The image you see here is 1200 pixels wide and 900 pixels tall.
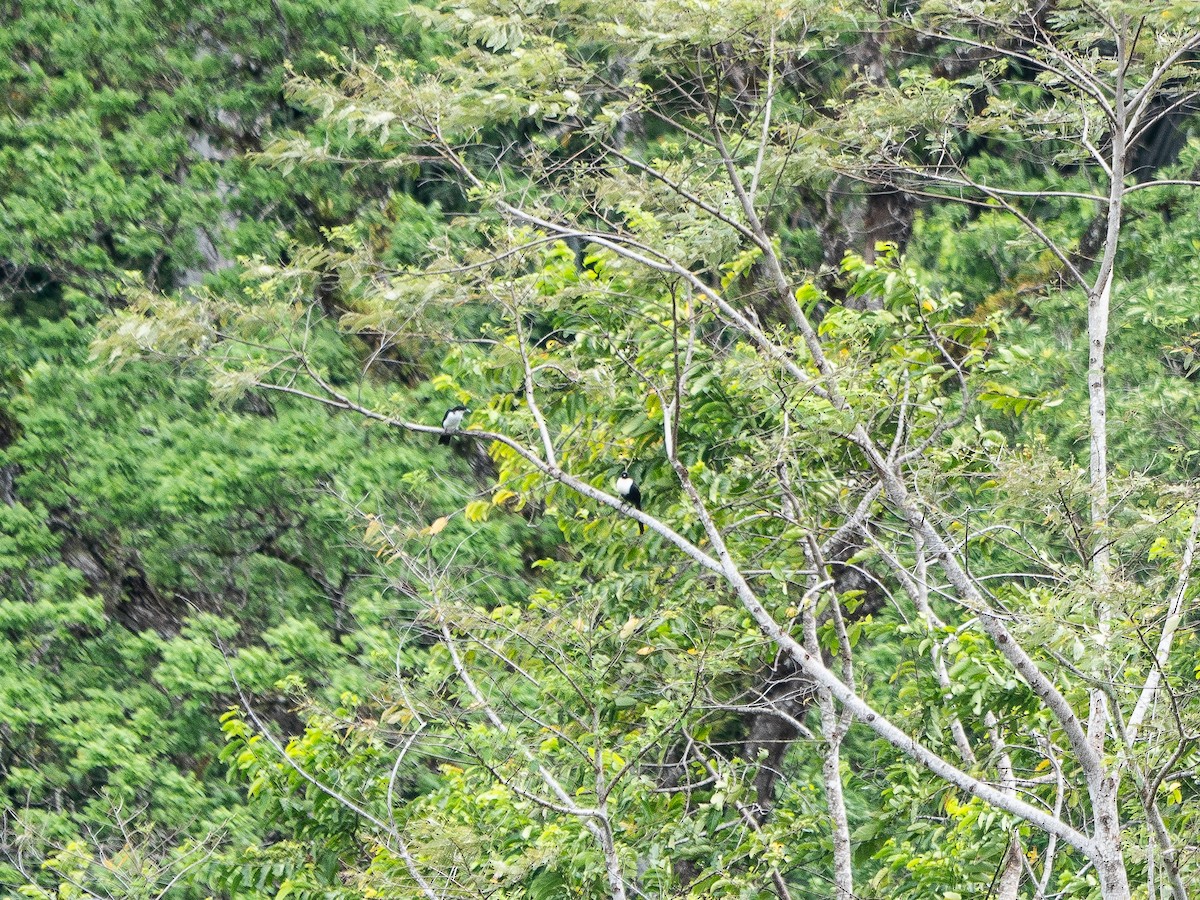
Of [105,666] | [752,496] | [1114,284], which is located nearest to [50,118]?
[105,666]

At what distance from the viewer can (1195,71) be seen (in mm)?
5324

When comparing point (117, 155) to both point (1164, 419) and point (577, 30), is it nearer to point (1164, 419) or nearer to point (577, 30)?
point (577, 30)

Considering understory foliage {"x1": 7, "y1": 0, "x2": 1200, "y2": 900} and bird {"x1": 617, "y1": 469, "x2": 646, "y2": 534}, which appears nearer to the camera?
understory foliage {"x1": 7, "y1": 0, "x2": 1200, "y2": 900}

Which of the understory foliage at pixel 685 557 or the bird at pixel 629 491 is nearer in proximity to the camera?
the understory foliage at pixel 685 557

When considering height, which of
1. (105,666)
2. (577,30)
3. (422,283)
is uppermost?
(577,30)

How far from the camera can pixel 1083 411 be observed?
27.3ft

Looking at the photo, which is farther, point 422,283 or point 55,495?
point 55,495

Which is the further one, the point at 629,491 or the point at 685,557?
the point at 685,557

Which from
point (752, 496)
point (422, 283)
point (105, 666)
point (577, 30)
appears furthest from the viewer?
point (105, 666)

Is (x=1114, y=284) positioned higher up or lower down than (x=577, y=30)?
lower down

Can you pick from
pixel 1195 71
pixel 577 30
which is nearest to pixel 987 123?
pixel 1195 71

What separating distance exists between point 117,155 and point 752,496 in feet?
22.1

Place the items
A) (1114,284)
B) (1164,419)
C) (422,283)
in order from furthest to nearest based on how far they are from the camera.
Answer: (1114,284), (1164,419), (422,283)

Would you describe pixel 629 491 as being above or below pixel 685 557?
above
